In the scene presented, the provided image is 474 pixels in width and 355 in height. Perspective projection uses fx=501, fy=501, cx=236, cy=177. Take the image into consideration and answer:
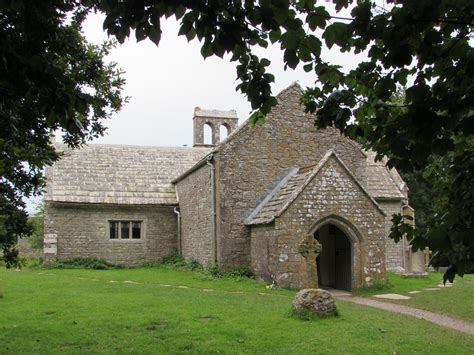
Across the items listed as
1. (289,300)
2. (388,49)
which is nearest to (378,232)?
(289,300)

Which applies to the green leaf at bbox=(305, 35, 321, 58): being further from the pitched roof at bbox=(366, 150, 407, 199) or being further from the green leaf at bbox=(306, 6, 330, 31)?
the pitched roof at bbox=(366, 150, 407, 199)

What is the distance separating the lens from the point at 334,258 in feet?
61.3

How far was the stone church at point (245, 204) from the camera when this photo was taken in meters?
15.9

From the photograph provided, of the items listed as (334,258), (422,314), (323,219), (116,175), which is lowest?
(422,314)

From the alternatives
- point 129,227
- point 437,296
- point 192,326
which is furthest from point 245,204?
point 192,326

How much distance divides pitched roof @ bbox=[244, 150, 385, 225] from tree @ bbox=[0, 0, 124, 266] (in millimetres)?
7025

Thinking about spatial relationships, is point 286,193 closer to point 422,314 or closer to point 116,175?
point 422,314

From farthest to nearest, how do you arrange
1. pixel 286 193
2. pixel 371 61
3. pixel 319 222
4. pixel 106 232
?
pixel 106 232 < pixel 286 193 < pixel 319 222 < pixel 371 61

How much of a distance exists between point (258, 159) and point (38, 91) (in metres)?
15.1

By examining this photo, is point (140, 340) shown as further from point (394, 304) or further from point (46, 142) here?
point (394, 304)

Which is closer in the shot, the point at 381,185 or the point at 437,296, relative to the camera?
the point at 437,296

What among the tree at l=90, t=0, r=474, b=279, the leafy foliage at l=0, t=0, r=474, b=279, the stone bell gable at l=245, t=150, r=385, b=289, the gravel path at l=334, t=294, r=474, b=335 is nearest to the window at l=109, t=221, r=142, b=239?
the stone bell gable at l=245, t=150, r=385, b=289

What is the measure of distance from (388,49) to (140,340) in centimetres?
648

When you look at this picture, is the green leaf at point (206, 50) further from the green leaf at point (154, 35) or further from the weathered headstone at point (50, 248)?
the weathered headstone at point (50, 248)
